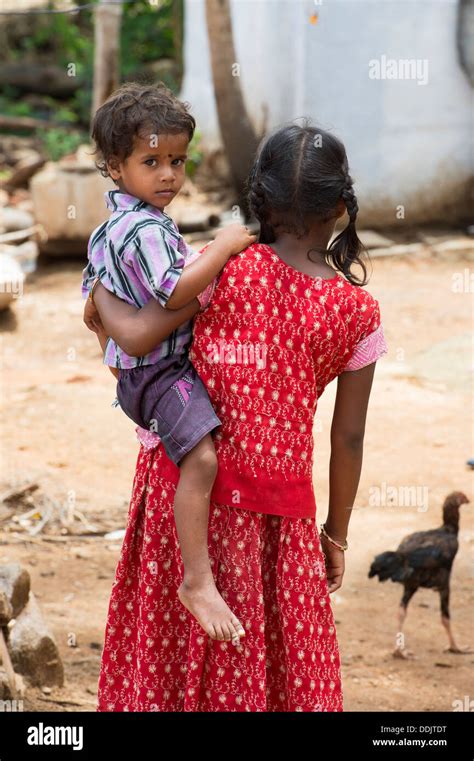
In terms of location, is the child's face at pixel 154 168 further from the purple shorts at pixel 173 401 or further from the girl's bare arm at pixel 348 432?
the girl's bare arm at pixel 348 432

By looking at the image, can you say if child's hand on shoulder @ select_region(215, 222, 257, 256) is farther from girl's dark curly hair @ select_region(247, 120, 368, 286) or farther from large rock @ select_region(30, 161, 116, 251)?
large rock @ select_region(30, 161, 116, 251)

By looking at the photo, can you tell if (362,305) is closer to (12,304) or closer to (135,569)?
(135,569)

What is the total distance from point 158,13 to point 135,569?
52.4 ft

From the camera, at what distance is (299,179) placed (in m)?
2.06

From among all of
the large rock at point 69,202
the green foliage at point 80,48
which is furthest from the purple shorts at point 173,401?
the green foliage at point 80,48

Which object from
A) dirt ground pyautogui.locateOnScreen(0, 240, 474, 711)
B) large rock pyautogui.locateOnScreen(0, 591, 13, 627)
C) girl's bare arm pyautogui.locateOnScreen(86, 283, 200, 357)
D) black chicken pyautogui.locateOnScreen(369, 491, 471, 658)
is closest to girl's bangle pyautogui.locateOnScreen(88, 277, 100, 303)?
girl's bare arm pyautogui.locateOnScreen(86, 283, 200, 357)

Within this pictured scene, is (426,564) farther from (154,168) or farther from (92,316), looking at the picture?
(154,168)

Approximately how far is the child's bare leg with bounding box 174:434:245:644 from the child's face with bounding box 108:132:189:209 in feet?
1.78

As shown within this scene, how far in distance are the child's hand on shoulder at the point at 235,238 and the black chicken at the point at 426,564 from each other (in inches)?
95.8

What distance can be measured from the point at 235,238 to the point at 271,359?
0.87 ft

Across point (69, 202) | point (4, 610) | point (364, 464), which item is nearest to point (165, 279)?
point (4, 610)

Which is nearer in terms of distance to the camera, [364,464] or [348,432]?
[348,432]

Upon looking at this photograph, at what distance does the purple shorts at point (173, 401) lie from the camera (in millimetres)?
2119

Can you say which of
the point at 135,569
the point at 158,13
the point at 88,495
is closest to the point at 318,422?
the point at 88,495
